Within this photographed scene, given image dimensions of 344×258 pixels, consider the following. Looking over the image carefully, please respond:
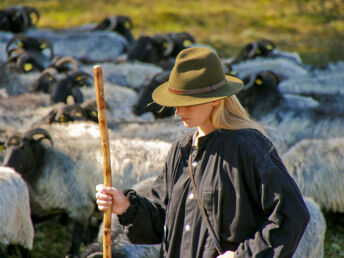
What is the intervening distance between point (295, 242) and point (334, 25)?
1818 cm

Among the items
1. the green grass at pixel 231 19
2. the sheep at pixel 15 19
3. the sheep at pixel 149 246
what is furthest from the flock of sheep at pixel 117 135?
the green grass at pixel 231 19

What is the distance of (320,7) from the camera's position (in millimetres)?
21234

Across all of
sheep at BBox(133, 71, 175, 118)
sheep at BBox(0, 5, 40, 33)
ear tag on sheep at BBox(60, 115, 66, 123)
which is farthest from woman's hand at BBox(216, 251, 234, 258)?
sheep at BBox(0, 5, 40, 33)

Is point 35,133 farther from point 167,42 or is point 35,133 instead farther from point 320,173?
point 167,42

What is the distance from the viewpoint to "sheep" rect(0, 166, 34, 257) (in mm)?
4438

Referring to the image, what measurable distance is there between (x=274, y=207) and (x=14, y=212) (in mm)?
3074

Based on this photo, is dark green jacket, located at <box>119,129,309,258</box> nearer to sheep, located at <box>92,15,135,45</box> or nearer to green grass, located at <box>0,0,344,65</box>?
sheep, located at <box>92,15,135,45</box>

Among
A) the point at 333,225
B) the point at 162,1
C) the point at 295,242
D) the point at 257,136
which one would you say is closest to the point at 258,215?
the point at 295,242

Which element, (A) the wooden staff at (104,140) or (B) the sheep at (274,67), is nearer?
(A) the wooden staff at (104,140)

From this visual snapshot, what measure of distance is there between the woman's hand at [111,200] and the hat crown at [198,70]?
0.60 metres

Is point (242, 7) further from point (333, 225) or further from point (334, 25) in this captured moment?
point (333, 225)

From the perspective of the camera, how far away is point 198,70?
7.29 ft

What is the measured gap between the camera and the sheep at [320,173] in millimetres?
5473

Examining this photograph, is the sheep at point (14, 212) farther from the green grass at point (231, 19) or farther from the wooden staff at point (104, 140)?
the green grass at point (231, 19)
